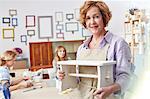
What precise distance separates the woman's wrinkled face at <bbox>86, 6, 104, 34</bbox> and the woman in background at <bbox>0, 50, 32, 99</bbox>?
202 millimetres

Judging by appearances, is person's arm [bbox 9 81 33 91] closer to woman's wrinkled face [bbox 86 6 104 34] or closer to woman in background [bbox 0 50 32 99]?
woman in background [bbox 0 50 32 99]

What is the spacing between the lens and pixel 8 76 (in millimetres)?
519

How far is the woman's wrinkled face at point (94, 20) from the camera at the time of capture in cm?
42

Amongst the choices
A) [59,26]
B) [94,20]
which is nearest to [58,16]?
[59,26]

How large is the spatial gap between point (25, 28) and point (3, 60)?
9 cm

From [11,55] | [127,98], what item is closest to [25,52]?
[11,55]

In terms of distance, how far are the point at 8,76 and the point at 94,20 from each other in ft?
0.77

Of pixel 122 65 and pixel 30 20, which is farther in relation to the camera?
pixel 30 20

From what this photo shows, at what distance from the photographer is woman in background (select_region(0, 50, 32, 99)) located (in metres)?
0.52

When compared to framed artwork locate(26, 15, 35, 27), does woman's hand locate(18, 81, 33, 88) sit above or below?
below

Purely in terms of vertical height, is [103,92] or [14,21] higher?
[14,21]

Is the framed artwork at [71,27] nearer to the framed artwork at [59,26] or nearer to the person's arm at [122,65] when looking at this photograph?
the framed artwork at [59,26]

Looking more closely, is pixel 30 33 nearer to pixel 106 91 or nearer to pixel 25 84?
pixel 25 84

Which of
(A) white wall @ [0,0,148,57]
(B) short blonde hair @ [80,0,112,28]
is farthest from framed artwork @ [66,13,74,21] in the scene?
(B) short blonde hair @ [80,0,112,28]
